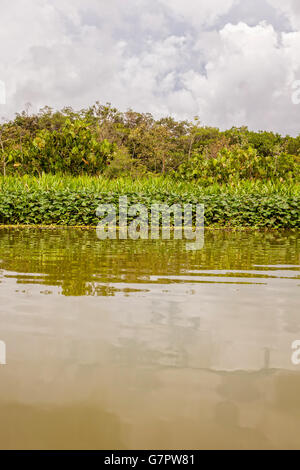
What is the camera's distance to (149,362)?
2.52m

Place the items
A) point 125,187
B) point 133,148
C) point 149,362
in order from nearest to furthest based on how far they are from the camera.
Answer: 1. point 149,362
2. point 125,187
3. point 133,148

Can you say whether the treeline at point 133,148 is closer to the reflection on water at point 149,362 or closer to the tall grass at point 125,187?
the tall grass at point 125,187

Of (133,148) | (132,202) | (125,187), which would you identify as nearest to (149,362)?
(132,202)

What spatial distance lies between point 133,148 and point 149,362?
3269 centimetres

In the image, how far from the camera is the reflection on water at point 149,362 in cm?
187

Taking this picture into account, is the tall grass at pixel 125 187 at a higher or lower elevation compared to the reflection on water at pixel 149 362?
higher

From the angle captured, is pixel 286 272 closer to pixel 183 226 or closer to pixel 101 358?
pixel 101 358

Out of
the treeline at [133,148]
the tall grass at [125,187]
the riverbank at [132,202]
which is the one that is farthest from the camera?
the treeline at [133,148]

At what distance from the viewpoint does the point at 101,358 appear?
2555mm

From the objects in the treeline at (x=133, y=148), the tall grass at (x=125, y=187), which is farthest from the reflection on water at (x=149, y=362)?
the treeline at (x=133, y=148)

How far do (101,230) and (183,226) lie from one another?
2.61 metres

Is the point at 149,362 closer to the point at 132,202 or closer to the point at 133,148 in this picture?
the point at 132,202

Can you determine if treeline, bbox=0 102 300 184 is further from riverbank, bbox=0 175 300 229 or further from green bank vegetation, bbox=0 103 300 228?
riverbank, bbox=0 175 300 229

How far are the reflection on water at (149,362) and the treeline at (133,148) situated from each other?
13.0 meters
